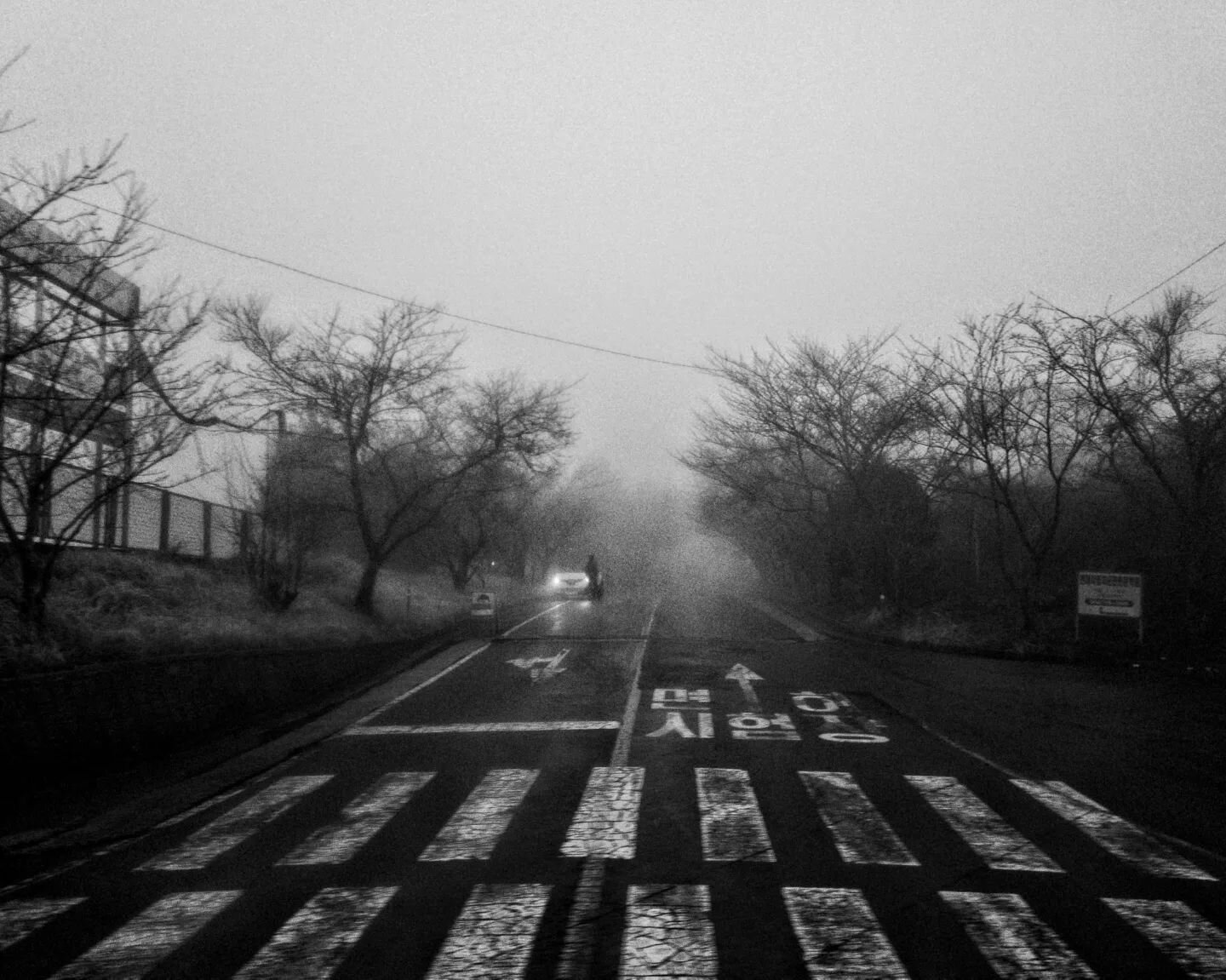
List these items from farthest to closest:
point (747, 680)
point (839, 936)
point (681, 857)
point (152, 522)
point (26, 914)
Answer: point (152, 522) → point (747, 680) → point (681, 857) → point (26, 914) → point (839, 936)

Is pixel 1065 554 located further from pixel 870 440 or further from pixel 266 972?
pixel 266 972

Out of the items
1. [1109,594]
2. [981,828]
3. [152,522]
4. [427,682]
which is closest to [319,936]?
[981,828]

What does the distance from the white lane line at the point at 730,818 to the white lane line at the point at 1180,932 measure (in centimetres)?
217

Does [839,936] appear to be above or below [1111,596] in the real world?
below

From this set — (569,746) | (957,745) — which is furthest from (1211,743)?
(569,746)

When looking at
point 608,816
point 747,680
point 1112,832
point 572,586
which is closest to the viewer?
point 1112,832

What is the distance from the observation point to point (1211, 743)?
507 inches

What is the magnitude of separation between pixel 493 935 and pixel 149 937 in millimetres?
1803

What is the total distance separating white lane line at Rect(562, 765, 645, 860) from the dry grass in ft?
21.3

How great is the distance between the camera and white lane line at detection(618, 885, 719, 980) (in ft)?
17.5

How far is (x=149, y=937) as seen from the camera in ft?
19.6

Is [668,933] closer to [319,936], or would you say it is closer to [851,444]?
[319,936]

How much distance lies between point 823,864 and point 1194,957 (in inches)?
90.8

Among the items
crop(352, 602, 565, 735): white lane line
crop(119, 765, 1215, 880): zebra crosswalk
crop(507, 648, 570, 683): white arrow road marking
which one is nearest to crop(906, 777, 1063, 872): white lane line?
crop(119, 765, 1215, 880): zebra crosswalk
